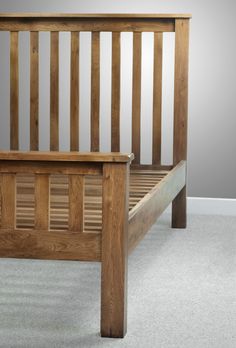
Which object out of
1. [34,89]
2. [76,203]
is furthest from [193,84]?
[76,203]

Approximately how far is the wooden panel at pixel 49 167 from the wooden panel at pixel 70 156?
3 cm

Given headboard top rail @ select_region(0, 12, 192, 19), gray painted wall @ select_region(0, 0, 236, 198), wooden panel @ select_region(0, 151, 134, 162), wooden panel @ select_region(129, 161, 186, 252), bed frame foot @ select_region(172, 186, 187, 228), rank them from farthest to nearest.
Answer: gray painted wall @ select_region(0, 0, 236, 198)
bed frame foot @ select_region(172, 186, 187, 228)
headboard top rail @ select_region(0, 12, 192, 19)
wooden panel @ select_region(129, 161, 186, 252)
wooden panel @ select_region(0, 151, 134, 162)

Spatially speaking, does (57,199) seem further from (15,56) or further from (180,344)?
(15,56)

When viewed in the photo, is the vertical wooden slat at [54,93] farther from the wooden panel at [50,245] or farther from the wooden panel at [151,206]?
the wooden panel at [50,245]

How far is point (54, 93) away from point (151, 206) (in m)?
1.38

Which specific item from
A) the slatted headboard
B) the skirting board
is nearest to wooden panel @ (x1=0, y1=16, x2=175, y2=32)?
the slatted headboard

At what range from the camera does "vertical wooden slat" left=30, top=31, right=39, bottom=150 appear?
158 inches

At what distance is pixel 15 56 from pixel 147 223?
1595 millimetres

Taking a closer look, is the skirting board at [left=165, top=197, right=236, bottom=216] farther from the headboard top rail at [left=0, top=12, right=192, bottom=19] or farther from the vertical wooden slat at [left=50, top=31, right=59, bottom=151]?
the headboard top rail at [left=0, top=12, right=192, bottom=19]

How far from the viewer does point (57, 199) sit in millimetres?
2992

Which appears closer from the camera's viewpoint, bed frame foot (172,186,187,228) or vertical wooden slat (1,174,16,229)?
vertical wooden slat (1,174,16,229)

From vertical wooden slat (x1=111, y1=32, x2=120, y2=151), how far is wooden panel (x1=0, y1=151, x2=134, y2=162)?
1.72 metres

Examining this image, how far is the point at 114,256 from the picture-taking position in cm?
226

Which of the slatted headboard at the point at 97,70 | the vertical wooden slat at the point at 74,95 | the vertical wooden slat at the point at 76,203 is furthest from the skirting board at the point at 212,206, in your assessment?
the vertical wooden slat at the point at 76,203
